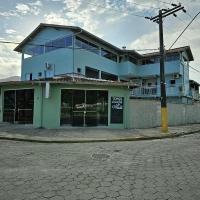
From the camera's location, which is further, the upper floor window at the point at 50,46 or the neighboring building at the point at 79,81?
the upper floor window at the point at 50,46

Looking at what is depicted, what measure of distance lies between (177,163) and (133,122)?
Answer: 1072 centimetres

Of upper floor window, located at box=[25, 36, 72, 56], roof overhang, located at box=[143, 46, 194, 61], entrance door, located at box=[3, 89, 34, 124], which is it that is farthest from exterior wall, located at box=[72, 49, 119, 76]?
entrance door, located at box=[3, 89, 34, 124]

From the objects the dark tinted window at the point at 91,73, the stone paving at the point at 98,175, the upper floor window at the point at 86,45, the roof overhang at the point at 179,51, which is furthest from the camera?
the roof overhang at the point at 179,51

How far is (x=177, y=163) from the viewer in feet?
24.0

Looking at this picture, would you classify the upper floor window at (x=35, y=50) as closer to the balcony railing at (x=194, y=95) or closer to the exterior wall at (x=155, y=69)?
the exterior wall at (x=155, y=69)

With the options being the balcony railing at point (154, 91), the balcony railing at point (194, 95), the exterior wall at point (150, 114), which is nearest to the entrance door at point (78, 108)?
the exterior wall at point (150, 114)

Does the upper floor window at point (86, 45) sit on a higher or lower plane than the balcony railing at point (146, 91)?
higher

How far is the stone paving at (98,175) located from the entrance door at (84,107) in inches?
297

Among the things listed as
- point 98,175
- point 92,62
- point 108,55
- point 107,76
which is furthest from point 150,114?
point 98,175

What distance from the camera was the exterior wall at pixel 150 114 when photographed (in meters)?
18.0

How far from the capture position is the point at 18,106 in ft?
58.0

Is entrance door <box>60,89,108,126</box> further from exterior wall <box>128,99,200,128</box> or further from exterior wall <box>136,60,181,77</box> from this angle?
exterior wall <box>136,60,181,77</box>

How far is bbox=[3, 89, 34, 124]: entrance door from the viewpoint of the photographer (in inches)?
675

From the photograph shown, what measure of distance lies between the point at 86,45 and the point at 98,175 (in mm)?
19766
